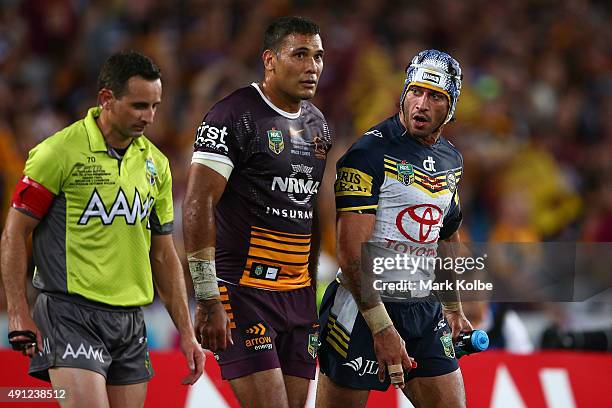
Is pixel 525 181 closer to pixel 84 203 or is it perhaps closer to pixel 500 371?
pixel 500 371

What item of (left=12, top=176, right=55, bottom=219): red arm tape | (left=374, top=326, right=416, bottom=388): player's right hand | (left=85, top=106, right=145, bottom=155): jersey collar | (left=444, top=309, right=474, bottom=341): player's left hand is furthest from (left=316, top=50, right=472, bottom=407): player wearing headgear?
(left=12, top=176, right=55, bottom=219): red arm tape

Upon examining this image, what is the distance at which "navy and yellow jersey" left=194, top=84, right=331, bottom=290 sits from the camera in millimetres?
5773

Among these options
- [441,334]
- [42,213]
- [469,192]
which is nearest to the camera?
[42,213]

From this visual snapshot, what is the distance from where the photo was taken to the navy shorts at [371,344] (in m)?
6.04

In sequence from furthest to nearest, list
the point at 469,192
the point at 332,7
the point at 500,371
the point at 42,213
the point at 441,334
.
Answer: the point at 332,7
the point at 469,192
the point at 500,371
the point at 441,334
the point at 42,213

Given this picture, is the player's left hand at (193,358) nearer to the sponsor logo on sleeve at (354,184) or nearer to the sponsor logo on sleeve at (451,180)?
the sponsor logo on sleeve at (354,184)

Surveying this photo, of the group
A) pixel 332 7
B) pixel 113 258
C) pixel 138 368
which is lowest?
pixel 138 368

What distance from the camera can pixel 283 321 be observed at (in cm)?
583

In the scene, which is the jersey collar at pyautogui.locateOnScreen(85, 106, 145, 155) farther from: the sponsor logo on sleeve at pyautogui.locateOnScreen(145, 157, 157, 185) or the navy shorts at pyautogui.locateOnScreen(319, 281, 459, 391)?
the navy shorts at pyautogui.locateOnScreen(319, 281, 459, 391)

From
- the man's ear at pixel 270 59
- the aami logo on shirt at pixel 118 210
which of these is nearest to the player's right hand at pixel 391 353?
the aami logo on shirt at pixel 118 210

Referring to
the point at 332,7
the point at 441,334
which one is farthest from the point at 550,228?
the point at 441,334

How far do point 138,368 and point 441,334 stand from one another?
170 centimetres

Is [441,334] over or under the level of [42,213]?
under

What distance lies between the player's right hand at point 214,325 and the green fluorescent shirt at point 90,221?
21.0 inches
